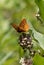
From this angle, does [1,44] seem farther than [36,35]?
Yes

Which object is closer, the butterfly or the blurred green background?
the butterfly

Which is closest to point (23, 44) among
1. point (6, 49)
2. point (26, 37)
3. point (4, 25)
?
point (26, 37)

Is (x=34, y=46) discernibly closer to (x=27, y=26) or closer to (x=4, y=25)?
(x=27, y=26)

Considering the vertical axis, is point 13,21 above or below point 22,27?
above

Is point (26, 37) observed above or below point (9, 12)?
below

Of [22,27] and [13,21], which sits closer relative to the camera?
[22,27]

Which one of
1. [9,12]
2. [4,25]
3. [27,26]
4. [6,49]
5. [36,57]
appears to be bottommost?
[36,57]

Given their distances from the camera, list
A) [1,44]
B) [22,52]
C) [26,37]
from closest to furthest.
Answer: [26,37] → [22,52] → [1,44]

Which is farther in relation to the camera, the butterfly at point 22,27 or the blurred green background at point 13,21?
the blurred green background at point 13,21

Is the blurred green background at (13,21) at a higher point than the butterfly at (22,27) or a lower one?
higher

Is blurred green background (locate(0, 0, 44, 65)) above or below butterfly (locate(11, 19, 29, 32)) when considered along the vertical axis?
above

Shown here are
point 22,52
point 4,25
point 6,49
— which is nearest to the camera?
point 22,52
